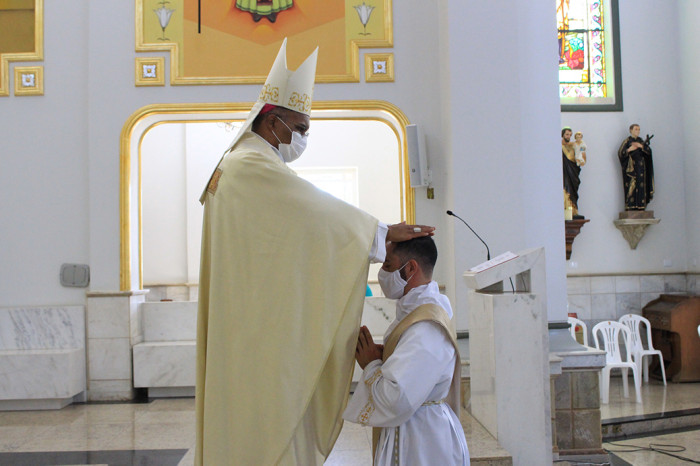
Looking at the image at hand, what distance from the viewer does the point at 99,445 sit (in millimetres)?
4508

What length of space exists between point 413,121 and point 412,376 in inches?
174

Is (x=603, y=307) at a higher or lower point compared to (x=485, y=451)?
higher

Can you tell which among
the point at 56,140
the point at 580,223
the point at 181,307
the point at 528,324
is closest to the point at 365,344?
the point at 528,324

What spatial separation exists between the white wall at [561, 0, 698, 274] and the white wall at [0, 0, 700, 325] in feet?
13.2

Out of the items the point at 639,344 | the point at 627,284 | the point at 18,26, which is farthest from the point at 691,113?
the point at 18,26

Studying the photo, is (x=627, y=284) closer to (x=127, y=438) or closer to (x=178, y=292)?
(x=178, y=292)

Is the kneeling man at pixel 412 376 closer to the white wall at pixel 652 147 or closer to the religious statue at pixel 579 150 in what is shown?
the religious statue at pixel 579 150

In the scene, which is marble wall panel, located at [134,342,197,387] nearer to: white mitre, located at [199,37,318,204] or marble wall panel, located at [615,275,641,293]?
white mitre, located at [199,37,318,204]

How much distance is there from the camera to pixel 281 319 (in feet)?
6.73

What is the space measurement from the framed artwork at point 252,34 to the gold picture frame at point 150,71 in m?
0.09

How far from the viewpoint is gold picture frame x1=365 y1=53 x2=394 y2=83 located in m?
6.05

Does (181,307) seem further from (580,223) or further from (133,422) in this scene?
(580,223)

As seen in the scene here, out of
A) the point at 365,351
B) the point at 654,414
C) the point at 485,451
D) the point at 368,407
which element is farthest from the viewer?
the point at 654,414

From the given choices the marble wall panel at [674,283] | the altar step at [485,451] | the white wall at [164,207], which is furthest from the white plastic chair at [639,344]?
the white wall at [164,207]
